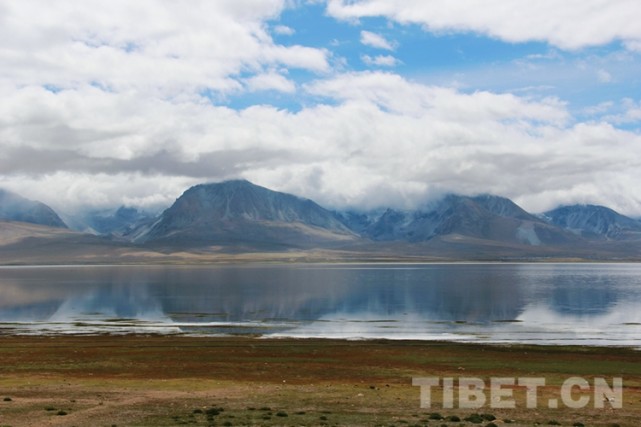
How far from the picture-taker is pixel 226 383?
42.0 metres

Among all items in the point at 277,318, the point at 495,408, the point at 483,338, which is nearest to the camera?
the point at 495,408

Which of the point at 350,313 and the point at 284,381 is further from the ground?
Answer: the point at 284,381

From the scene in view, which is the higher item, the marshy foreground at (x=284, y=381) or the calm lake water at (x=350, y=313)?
the marshy foreground at (x=284, y=381)

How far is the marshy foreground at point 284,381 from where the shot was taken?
29984mm

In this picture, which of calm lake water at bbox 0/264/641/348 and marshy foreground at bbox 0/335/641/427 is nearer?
marshy foreground at bbox 0/335/641/427

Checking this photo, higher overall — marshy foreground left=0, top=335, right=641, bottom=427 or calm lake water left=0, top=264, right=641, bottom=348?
marshy foreground left=0, top=335, right=641, bottom=427

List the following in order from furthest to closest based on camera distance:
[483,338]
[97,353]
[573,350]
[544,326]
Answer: [544,326]
[483,338]
[573,350]
[97,353]

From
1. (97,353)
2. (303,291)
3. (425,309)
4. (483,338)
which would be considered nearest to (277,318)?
(425,309)

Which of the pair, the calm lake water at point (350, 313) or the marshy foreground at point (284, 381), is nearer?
the marshy foreground at point (284, 381)

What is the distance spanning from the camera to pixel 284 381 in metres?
43.5

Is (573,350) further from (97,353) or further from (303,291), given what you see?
(303,291)

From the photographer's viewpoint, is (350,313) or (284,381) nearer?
(284,381)

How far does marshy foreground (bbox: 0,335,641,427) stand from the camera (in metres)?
30.0

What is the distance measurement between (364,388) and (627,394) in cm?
1528
